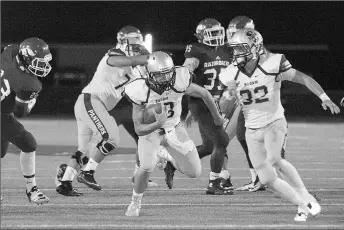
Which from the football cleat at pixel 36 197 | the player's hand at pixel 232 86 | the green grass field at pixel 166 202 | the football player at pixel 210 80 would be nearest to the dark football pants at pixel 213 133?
the football player at pixel 210 80

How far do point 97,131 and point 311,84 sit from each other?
2292 millimetres

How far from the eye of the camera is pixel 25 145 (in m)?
7.53

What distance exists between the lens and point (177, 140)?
289 inches

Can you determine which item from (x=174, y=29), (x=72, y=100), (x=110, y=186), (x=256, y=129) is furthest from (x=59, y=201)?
→ (x=174, y=29)

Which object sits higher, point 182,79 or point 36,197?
point 182,79

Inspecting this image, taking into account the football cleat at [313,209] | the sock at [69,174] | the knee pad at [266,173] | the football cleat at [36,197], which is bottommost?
the sock at [69,174]

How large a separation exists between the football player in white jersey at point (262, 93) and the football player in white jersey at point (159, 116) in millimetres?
380

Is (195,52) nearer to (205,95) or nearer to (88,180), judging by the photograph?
(205,95)

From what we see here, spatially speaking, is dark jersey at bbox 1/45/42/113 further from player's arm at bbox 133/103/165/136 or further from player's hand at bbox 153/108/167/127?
player's hand at bbox 153/108/167/127

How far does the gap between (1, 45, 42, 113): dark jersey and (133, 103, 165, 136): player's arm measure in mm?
824

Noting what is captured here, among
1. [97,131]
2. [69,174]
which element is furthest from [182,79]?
[69,174]

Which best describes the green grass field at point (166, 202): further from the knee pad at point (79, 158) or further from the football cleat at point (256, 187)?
the knee pad at point (79, 158)

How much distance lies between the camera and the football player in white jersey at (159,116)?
693cm

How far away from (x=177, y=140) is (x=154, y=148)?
0.27 metres
